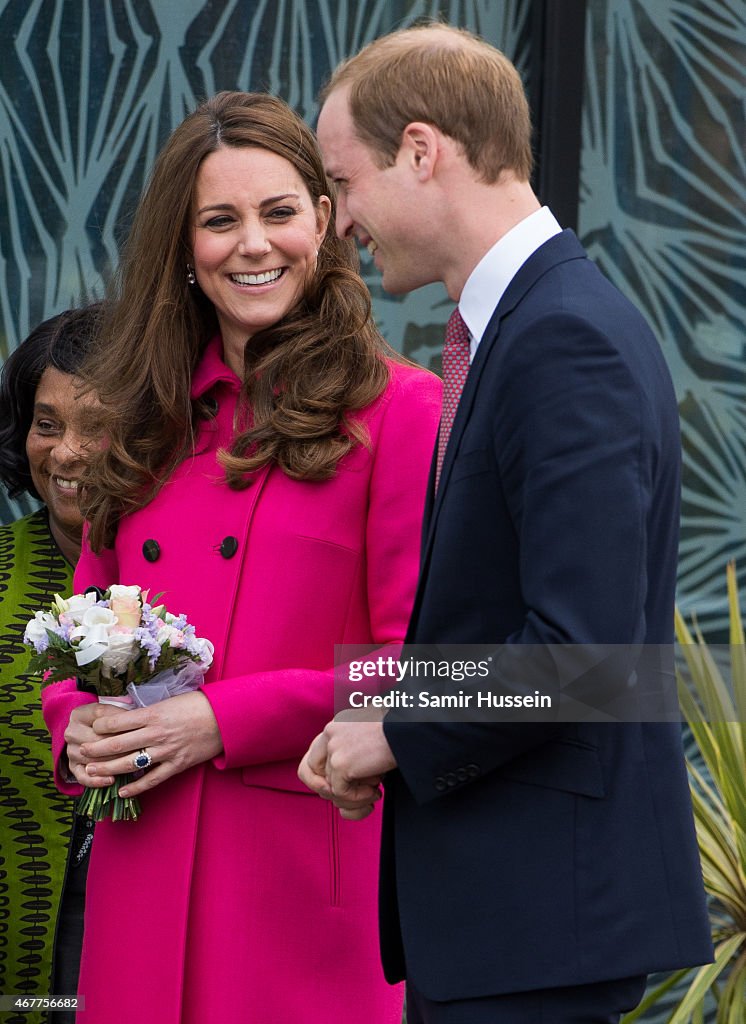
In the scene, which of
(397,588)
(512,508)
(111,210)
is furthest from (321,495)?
(111,210)

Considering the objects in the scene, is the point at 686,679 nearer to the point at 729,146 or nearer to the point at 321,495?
the point at 729,146

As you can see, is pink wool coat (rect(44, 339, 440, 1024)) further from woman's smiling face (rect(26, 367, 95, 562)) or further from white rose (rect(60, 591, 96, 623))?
woman's smiling face (rect(26, 367, 95, 562))

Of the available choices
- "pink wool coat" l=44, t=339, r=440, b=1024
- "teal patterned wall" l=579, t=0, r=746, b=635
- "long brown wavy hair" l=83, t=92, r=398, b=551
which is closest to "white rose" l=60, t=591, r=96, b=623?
"pink wool coat" l=44, t=339, r=440, b=1024

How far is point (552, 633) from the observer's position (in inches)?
69.5

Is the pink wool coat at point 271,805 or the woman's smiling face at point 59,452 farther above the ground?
the woman's smiling face at point 59,452

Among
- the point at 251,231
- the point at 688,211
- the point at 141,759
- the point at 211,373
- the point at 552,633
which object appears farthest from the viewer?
the point at 688,211

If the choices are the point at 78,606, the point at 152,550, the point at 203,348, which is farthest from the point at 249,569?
the point at 203,348

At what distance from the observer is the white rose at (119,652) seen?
2.44m

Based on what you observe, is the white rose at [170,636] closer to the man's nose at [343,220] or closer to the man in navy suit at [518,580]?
the man in navy suit at [518,580]

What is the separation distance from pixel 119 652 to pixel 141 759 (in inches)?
8.9

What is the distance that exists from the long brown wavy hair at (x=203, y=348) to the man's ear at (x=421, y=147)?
29.4 inches

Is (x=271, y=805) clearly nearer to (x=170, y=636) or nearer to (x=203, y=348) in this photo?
(x=170, y=636)

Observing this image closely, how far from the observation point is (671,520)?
1.94 metres

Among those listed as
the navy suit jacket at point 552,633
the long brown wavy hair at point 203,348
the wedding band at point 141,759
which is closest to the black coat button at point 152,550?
the long brown wavy hair at point 203,348
